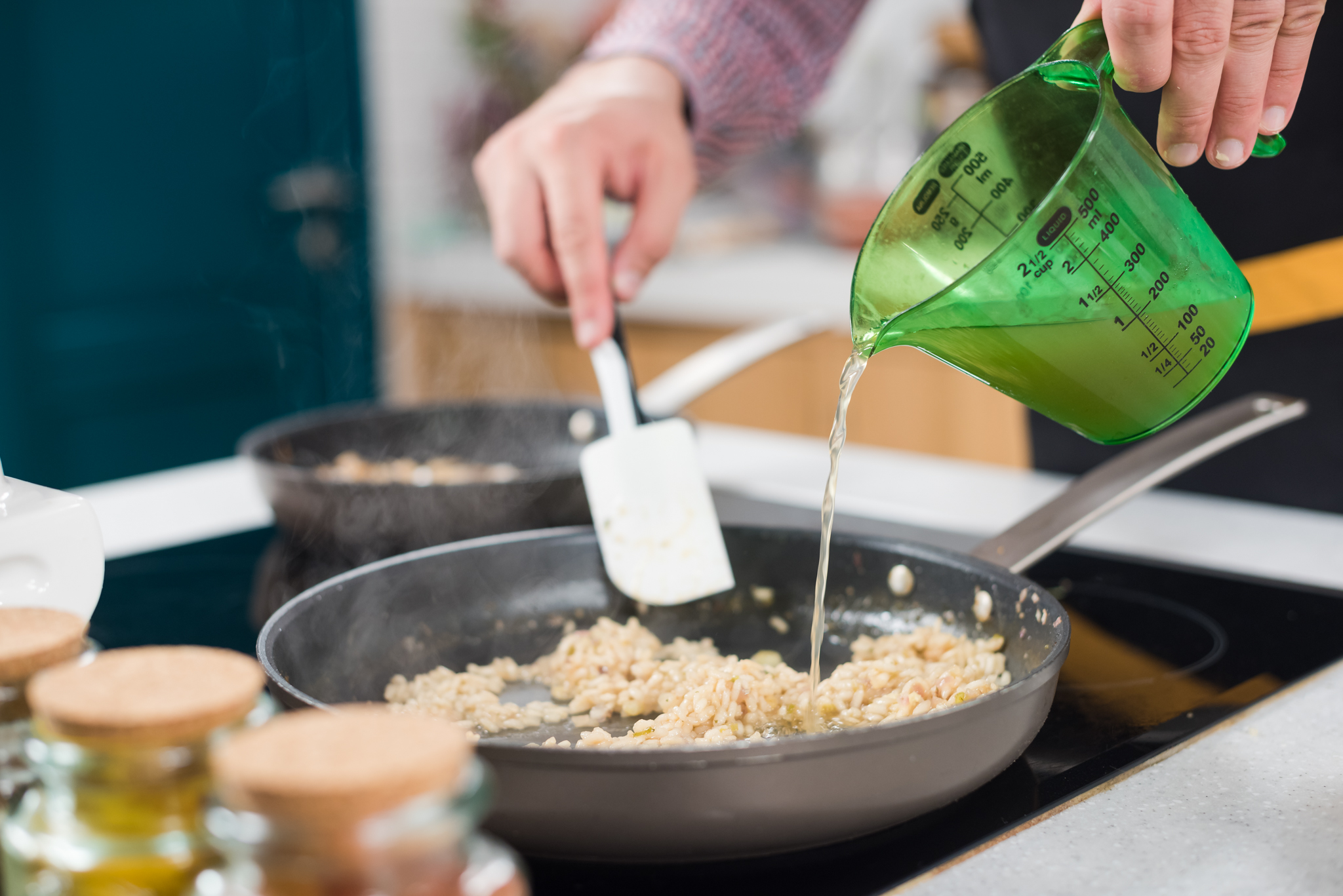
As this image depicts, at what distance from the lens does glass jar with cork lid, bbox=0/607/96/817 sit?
0.46m

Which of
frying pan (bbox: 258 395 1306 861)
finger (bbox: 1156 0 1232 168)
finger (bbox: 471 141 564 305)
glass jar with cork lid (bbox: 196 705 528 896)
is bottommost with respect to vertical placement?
frying pan (bbox: 258 395 1306 861)

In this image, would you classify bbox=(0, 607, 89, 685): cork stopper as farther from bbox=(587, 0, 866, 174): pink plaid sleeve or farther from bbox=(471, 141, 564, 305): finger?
bbox=(587, 0, 866, 174): pink plaid sleeve

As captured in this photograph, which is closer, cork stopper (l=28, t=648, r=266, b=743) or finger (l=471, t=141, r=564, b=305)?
cork stopper (l=28, t=648, r=266, b=743)

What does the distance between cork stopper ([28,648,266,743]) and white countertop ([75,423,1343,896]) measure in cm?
36

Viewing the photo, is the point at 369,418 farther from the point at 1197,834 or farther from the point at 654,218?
the point at 1197,834

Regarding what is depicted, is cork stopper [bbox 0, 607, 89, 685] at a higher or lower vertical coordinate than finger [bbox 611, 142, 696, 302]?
lower

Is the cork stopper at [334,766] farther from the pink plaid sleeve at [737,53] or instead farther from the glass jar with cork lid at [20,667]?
the pink plaid sleeve at [737,53]

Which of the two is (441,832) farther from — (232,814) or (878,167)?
(878,167)

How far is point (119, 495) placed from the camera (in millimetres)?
1496

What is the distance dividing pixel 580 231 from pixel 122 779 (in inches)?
32.2

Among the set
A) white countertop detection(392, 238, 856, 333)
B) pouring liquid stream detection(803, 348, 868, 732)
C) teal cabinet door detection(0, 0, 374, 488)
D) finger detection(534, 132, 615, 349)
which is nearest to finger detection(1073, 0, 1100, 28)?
pouring liquid stream detection(803, 348, 868, 732)

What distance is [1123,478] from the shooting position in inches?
39.2

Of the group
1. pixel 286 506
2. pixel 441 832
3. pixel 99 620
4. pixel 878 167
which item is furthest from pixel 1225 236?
pixel 878 167

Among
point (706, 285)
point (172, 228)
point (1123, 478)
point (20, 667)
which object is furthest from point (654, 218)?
point (172, 228)
